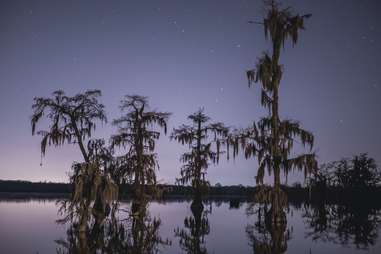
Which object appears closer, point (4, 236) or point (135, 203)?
point (4, 236)

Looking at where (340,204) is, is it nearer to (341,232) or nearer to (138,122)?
(341,232)

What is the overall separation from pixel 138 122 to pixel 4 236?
11560 millimetres

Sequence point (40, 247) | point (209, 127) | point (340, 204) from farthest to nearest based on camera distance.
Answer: point (340, 204) < point (209, 127) < point (40, 247)

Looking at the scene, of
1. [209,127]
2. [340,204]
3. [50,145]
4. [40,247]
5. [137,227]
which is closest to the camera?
[40,247]

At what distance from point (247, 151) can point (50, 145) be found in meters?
11.4

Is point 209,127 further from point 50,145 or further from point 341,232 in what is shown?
point 50,145

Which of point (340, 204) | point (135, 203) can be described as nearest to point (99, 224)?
point (135, 203)

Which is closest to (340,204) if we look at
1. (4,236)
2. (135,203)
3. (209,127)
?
(209,127)

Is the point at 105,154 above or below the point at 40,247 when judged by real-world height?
above

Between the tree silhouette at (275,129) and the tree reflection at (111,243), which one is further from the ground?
the tree silhouette at (275,129)

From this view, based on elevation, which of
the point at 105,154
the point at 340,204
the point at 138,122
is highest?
the point at 138,122

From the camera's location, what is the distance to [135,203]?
27.6 meters

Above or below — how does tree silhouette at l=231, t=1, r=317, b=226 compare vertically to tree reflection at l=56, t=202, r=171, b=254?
above

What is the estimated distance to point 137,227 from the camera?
23.9m
